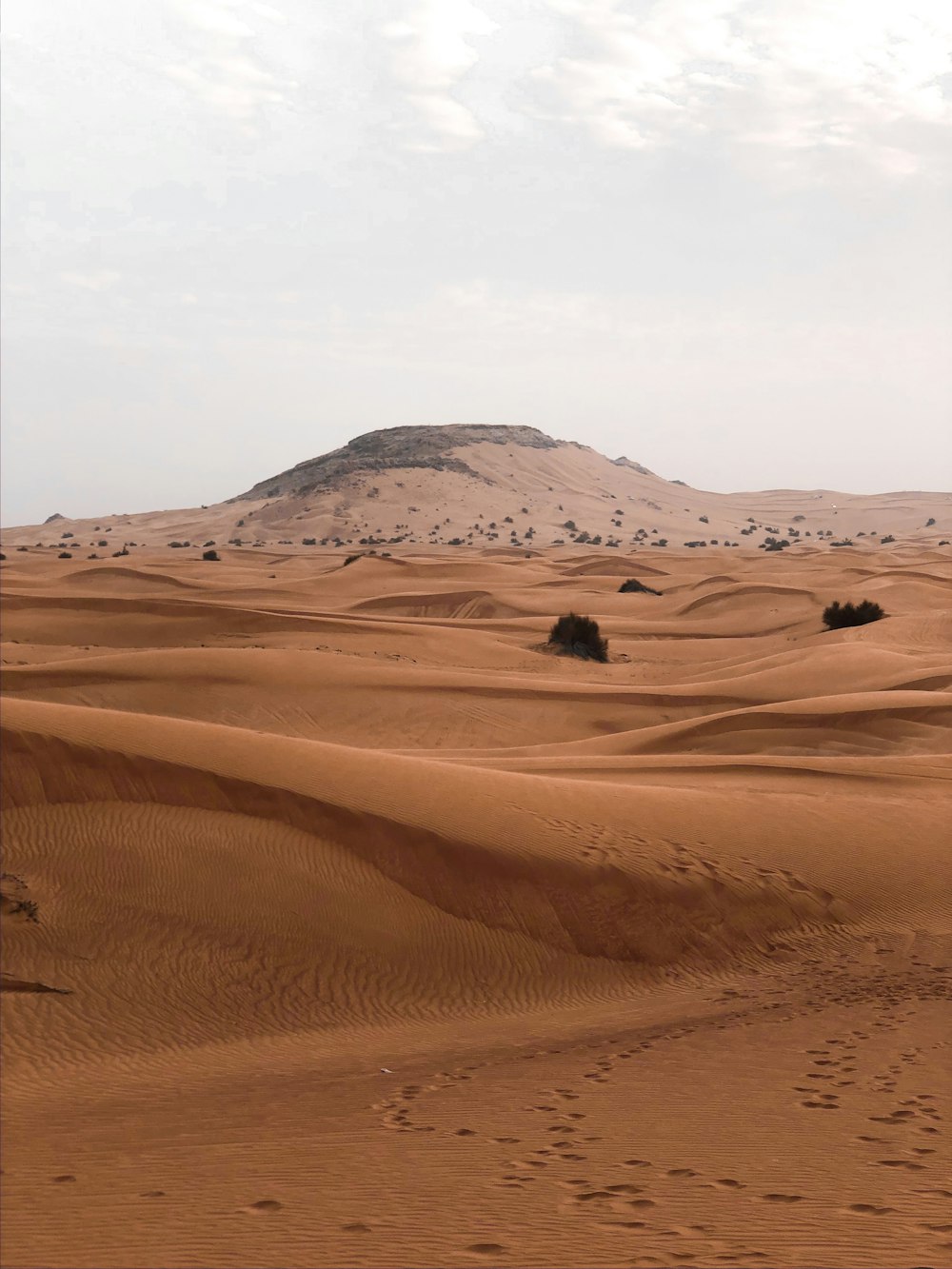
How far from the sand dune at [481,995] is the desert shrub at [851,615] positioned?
12.3m

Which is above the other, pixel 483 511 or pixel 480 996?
pixel 483 511

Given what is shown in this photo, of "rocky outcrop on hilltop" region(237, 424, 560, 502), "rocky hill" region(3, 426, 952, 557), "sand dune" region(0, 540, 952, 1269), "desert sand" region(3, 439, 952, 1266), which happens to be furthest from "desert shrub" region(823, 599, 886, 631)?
"rocky outcrop on hilltop" region(237, 424, 560, 502)

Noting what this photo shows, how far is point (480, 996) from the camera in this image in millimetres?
8141

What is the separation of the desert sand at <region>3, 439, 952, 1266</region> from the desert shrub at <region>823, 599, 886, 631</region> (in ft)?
40.7

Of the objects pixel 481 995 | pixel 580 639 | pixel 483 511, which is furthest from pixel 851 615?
pixel 483 511

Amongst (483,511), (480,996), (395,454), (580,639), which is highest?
(395,454)

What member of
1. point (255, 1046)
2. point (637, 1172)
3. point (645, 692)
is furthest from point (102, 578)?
point (637, 1172)

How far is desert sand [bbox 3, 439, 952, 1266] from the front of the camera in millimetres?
4473

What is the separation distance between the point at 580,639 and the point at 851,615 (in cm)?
739

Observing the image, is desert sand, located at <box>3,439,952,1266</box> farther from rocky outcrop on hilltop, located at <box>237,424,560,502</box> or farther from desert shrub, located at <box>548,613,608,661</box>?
rocky outcrop on hilltop, located at <box>237,424,560,502</box>

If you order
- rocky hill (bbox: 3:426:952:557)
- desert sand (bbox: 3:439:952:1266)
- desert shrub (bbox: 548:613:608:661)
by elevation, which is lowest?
desert sand (bbox: 3:439:952:1266)

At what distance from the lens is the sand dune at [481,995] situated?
14.7 ft

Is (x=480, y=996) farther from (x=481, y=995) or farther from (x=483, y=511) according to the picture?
(x=483, y=511)

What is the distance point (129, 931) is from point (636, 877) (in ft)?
13.6
